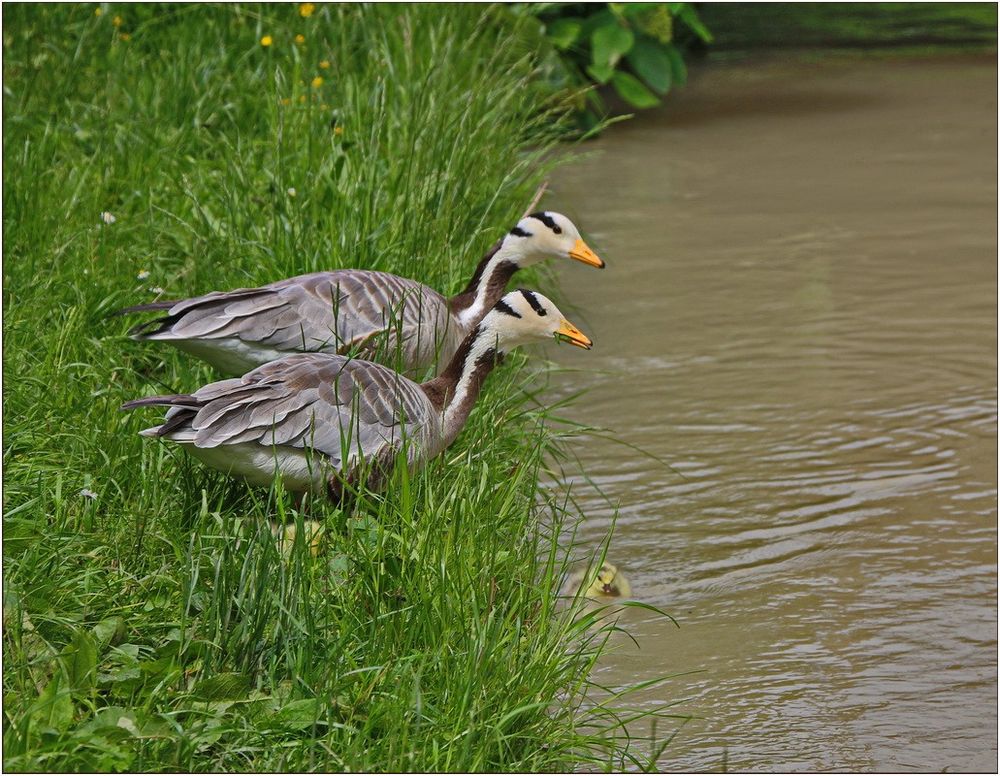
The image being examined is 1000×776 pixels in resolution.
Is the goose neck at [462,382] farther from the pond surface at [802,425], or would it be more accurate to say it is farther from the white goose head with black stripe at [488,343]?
the pond surface at [802,425]

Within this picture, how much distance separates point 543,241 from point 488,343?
46.6 inches

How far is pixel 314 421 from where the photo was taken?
4281mm

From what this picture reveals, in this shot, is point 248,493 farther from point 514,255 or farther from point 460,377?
point 514,255

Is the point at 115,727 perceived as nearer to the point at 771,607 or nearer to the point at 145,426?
the point at 145,426

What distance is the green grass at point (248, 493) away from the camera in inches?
132

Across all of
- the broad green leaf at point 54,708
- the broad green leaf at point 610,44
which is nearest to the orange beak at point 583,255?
the broad green leaf at point 54,708

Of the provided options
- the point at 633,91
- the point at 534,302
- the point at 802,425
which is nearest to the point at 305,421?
the point at 534,302

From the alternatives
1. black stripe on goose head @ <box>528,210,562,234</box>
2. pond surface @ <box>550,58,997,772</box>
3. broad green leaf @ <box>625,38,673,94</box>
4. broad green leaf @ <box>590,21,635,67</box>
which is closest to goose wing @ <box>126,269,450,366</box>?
black stripe on goose head @ <box>528,210,562,234</box>

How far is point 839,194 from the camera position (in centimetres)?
1027

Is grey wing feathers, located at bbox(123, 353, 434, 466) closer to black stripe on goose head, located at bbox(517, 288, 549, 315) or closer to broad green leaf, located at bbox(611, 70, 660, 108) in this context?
black stripe on goose head, located at bbox(517, 288, 549, 315)

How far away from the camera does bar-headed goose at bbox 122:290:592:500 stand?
4.19m

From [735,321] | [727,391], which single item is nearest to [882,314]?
[735,321]

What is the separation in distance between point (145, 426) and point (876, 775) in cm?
259

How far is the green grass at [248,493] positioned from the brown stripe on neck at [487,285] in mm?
315
